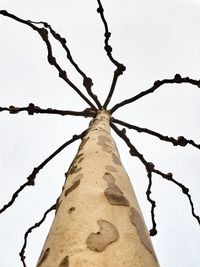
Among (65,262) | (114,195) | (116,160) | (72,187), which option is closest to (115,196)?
(114,195)

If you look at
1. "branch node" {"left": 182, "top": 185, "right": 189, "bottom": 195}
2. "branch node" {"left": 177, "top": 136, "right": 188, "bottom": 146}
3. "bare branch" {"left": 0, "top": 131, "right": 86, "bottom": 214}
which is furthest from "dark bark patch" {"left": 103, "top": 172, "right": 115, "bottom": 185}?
"branch node" {"left": 182, "top": 185, "right": 189, "bottom": 195}

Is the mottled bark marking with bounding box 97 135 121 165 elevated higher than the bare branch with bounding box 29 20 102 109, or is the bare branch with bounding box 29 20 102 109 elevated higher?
the bare branch with bounding box 29 20 102 109

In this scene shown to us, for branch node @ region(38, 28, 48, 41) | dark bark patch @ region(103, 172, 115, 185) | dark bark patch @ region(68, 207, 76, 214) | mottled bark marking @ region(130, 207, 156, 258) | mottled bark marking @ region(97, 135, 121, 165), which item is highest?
branch node @ region(38, 28, 48, 41)

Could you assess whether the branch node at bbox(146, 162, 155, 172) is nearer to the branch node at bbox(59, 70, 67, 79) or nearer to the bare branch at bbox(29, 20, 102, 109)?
the bare branch at bbox(29, 20, 102, 109)

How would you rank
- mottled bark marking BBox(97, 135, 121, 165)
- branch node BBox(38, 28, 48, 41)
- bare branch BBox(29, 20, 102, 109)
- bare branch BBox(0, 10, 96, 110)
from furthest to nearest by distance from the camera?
bare branch BBox(29, 20, 102, 109) → branch node BBox(38, 28, 48, 41) → bare branch BBox(0, 10, 96, 110) → mottled bark marking BBox(97, 135, 121, 165)

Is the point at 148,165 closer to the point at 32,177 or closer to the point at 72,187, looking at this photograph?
the point at 32,177

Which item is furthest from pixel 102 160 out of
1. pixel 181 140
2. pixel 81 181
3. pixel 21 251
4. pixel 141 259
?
pixel 21 251

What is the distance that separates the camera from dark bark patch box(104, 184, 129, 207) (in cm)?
199

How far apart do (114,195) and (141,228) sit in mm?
249

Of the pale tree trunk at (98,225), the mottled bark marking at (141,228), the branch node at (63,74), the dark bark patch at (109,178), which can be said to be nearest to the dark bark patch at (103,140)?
the pale tree trunk at (98,225)

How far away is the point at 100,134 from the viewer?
11.4ft

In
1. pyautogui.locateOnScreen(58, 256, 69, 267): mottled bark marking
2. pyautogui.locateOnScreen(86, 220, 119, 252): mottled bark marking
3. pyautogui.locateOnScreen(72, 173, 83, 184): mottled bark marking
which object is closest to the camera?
pyautogui.locateOnScreen(58, 256, 69, 267): mottled bark marking

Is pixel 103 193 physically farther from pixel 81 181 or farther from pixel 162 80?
pixel 162 80

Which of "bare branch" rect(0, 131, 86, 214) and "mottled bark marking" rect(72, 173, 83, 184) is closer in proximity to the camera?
"mottled bark marking" rect(72, 173, 83, 184)
